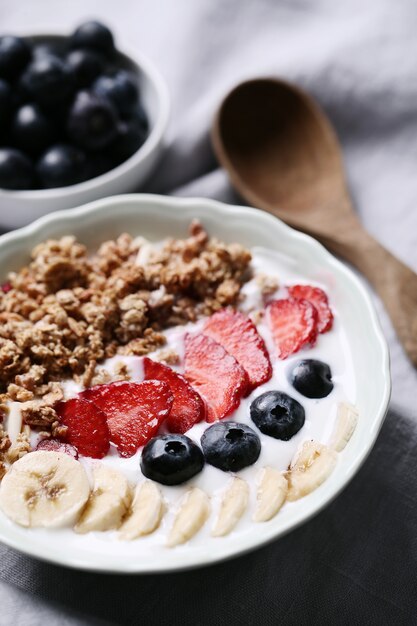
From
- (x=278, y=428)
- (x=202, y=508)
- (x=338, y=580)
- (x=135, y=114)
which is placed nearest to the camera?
(x=202, y=508)

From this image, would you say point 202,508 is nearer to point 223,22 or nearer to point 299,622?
point 299,622

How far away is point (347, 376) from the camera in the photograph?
5.30ft

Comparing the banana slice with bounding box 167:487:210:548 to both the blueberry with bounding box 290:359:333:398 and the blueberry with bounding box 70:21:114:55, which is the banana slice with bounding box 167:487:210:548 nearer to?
the blueberry with bounding box 290:359:333:398

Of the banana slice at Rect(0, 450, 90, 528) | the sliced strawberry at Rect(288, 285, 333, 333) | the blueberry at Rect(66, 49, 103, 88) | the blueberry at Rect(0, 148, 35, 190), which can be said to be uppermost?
the blueberry at Rect(66, 49, 103, 88)

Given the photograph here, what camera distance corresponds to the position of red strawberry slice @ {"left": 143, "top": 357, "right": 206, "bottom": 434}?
1512 millimetres

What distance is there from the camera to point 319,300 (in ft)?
5.71

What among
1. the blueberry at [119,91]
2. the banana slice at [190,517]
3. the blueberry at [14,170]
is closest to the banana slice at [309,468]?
the banana slice at [190,517]

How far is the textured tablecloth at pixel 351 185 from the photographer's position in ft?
4.95

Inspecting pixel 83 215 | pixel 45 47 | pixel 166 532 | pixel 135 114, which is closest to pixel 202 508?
pixel 166 532

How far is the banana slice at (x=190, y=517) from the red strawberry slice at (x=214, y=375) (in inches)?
7.2

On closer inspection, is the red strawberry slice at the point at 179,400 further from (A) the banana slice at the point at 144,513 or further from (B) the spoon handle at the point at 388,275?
(B) the spoon handle at the point at 388,275

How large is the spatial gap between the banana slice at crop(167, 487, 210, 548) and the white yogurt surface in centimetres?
1

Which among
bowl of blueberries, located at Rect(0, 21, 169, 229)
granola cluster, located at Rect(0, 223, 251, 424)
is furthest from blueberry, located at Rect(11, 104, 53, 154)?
granola cluster, located at Rect(0, 223, 251, 424)

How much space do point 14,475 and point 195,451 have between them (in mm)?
339
